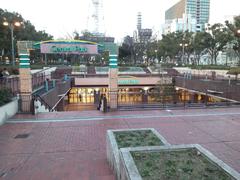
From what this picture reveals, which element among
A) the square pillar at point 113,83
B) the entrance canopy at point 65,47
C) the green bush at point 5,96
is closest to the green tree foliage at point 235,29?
the square pillar at point 113,83

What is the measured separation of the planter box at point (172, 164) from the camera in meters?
3.76

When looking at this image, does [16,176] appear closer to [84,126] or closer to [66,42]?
[84,126]

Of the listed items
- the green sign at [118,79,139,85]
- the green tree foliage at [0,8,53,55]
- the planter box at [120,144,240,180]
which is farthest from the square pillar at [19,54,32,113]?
the green sign at [118,79,139,85]

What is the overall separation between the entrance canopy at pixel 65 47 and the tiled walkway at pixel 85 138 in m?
3.36

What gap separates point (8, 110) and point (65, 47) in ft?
13.9

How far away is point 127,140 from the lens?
581 cm

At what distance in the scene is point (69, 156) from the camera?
6582mm

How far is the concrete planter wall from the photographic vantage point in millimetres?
9953

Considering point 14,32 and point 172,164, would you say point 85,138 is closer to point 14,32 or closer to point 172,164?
point 172,164

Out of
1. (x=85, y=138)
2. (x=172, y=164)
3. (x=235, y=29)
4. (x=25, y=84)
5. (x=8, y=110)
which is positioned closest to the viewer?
(x=172, y=164)

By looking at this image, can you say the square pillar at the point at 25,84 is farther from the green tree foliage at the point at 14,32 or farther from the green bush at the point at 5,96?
the green tree foliage at the point at 14,32

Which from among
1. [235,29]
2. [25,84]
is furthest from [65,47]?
[235,29]

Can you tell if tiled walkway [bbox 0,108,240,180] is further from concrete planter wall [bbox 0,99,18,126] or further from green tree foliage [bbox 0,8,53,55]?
green tree foliage [bbox 0,8,53,55]

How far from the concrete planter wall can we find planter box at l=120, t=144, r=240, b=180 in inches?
297
